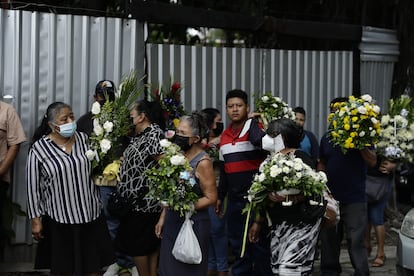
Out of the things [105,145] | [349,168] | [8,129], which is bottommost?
[349,168]

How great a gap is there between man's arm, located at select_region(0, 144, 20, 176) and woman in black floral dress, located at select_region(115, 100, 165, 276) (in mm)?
1376

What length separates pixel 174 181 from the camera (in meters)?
5.81

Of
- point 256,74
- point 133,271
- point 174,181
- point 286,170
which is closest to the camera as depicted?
point 286,170

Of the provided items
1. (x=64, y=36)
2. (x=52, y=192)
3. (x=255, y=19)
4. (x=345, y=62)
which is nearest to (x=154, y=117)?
(x=52, y=192)

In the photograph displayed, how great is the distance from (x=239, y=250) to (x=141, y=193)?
4.13 feet

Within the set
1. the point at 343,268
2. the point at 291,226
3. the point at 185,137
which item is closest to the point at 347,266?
the point at 343,268

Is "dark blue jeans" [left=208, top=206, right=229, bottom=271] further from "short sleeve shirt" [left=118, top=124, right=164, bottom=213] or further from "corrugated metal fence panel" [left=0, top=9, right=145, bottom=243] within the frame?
"corrugated metal fence panel" [left=0, top=9, right=145, bottom=243]

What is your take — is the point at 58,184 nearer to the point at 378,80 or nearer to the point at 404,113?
the point at 404,113

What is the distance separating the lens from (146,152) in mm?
6660

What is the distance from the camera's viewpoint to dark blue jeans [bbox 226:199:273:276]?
6.99m

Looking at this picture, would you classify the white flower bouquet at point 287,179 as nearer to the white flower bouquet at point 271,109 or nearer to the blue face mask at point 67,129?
the blue face mask at point 67,129

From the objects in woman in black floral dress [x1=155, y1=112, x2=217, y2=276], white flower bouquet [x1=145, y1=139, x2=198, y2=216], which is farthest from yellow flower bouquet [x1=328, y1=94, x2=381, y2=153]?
white flower bouquet [x1=145, y1=139, x2=198, y2=216]

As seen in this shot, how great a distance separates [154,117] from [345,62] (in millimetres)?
4734

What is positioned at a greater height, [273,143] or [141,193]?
[273,143]
